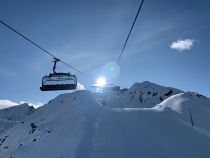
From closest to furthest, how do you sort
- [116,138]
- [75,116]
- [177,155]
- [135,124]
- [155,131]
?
1. [177,155]
2. [116,138]
3. [155,131]
4. [135,124]
5. [75,116]

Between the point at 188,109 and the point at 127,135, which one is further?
the point at 188,109

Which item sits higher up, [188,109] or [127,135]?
[188,109]

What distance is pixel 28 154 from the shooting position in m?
35.4

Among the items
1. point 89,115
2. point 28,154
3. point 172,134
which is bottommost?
point 28,154

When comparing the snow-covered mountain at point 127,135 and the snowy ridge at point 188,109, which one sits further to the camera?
the snowy ridge at point 188,109

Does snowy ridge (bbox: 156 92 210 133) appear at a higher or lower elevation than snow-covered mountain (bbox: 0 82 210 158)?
higher

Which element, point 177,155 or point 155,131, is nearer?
point 177,155

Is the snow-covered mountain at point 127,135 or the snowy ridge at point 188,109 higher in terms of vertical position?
the snowy ridge at point 188,109

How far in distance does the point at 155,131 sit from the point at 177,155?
650cm

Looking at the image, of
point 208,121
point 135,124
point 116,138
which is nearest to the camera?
point 116,138

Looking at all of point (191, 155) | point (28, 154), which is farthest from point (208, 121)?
point (28, 154)

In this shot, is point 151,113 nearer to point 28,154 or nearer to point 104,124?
point 104,124

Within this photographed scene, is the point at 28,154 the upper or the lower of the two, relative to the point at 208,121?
lower

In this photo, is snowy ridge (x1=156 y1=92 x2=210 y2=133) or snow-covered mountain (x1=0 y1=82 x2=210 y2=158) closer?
snow-covered mountain (x1=0 y1=82 x2=210 y2=158)
